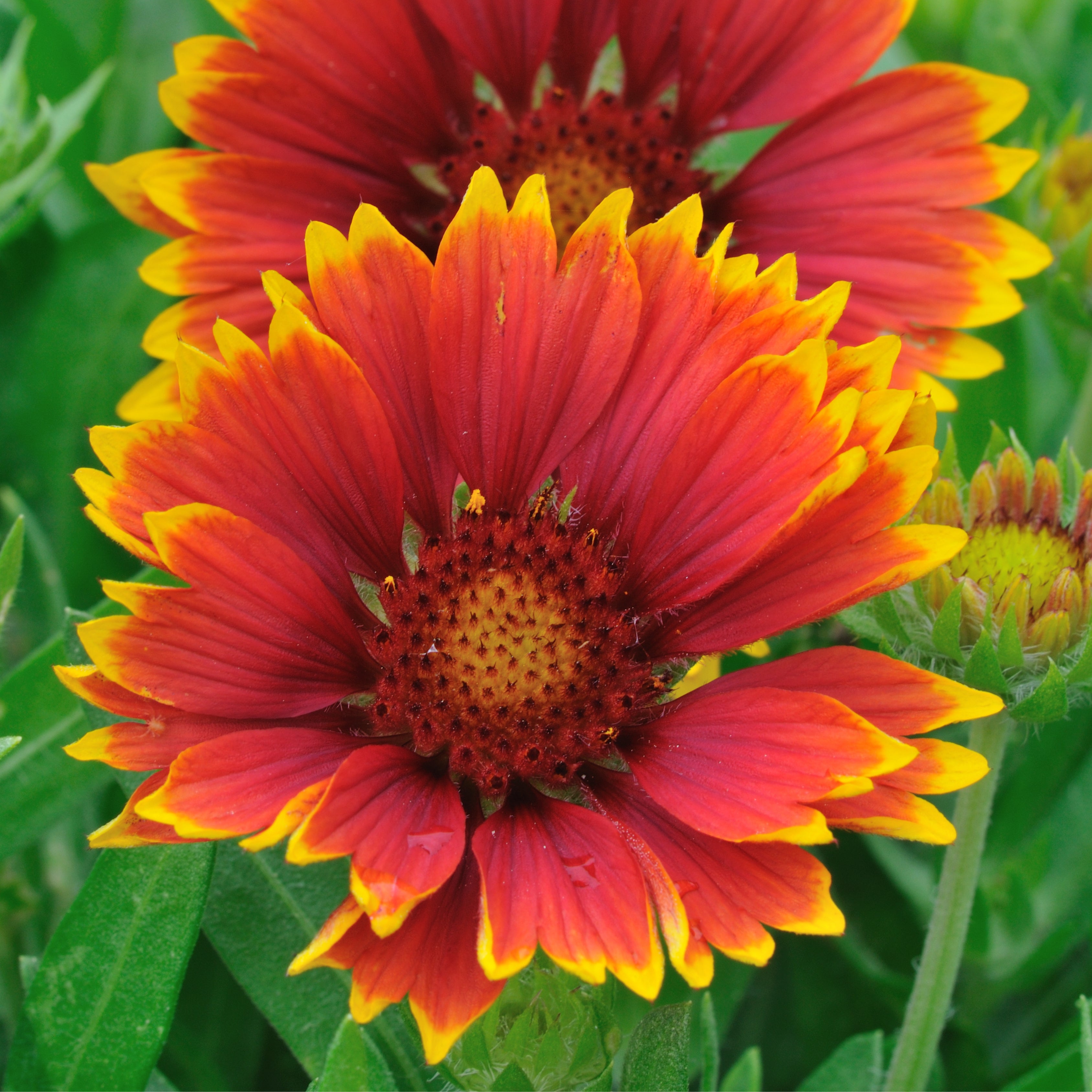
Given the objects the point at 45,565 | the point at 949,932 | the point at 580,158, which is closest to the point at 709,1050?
the point at 949,932

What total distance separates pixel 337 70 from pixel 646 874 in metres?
0.62

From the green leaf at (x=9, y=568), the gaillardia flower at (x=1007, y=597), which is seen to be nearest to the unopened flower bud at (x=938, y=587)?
the gaillardia flower at (x=1007, y=597)

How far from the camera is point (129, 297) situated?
44.7 inches

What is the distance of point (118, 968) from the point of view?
0.70m

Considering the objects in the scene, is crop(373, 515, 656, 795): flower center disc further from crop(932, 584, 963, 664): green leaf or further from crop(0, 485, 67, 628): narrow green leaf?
crop(0, 485, 67, 628): narrow green leaf

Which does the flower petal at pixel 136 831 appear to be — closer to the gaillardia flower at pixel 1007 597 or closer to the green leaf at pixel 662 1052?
the green leaf at pixel 662 1052

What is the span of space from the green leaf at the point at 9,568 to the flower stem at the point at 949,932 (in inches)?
21.1

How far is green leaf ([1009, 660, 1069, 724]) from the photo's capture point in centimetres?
69

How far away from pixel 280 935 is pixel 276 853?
0.15 ft

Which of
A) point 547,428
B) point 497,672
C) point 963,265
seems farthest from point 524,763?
point 963,265

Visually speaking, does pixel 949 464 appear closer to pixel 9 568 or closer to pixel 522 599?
pixel 522 599

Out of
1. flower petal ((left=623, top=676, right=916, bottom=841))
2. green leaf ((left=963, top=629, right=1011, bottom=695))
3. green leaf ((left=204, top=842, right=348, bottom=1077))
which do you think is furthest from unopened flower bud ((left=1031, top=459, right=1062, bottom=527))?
green leaf ((left=204, top=842, right=348, bottom=1077))

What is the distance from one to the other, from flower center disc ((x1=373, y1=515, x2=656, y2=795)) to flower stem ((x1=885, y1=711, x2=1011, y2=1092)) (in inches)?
7.4

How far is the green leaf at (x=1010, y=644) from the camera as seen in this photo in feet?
2.32
